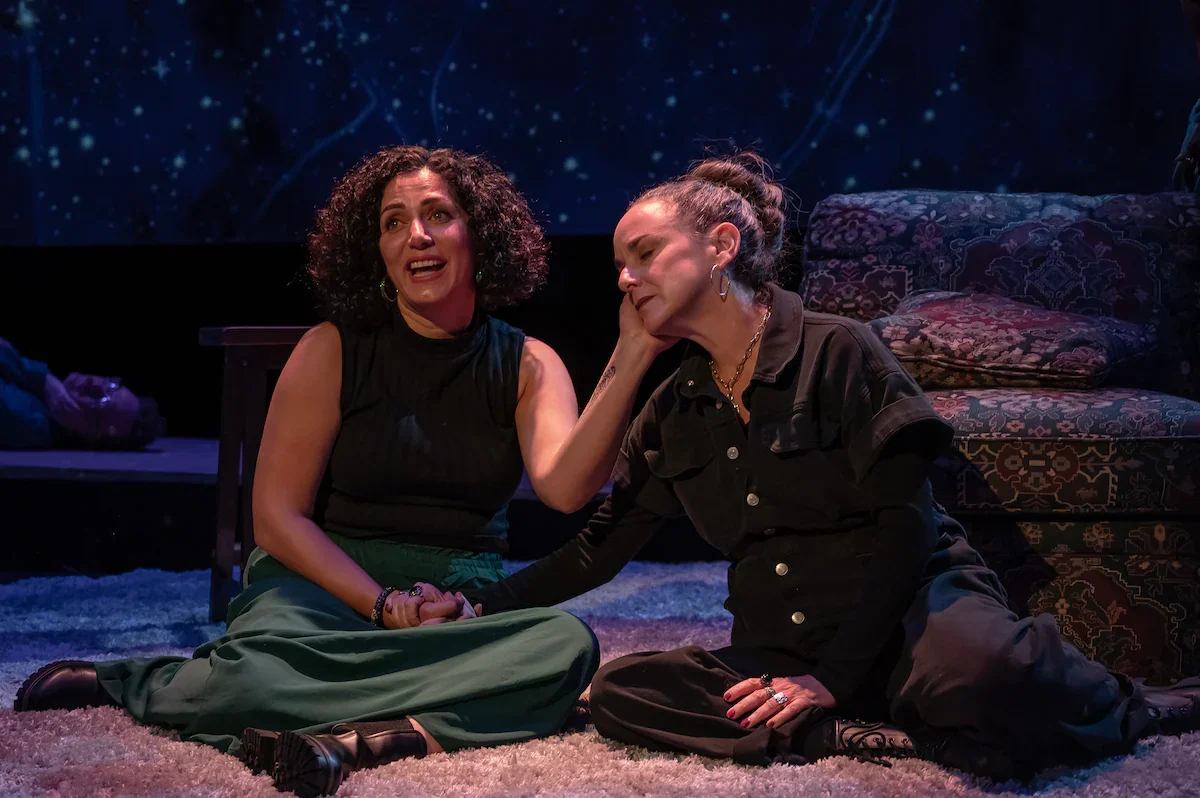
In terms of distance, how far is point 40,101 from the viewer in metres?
4.73

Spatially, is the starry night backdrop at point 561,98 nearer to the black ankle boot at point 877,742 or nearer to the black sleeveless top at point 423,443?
the black sleeveless top at point 423,443

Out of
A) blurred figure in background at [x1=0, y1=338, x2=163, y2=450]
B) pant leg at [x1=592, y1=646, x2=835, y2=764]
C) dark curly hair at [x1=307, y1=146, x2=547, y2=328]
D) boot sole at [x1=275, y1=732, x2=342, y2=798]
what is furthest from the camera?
blurred figure in background at [x1=0, y1=338, x2=163, y2=450]

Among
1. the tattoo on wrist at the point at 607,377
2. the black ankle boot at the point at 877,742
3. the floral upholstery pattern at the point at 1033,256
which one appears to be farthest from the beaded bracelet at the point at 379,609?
the floral upholstery pattern at the point at 1033,256

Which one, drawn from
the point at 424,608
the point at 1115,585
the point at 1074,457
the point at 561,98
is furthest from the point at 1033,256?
the point at 561,98

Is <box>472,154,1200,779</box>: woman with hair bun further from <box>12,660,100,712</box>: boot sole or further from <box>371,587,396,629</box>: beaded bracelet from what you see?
<box>12,660,100,712</box>: boot sole

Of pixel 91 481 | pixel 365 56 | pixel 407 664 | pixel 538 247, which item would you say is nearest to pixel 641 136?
pixel 365 56

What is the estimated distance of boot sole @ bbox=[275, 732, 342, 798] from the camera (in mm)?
1448

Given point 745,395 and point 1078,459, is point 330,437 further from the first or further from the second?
point 1078,459

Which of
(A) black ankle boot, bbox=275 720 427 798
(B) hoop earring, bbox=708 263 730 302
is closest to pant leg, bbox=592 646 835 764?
(A) black ankle boot, bbox=275 720 427 798

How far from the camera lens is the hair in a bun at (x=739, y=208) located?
180 cm

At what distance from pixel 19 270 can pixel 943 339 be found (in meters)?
4.08

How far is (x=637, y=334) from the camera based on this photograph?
6.08 feet

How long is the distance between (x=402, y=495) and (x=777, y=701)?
811mm

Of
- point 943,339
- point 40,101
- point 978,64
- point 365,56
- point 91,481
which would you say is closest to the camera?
point 943,339
